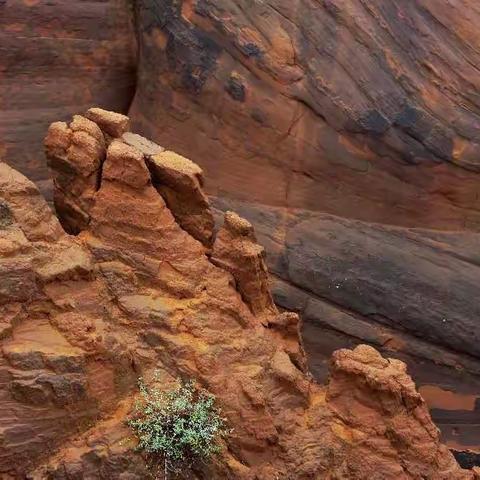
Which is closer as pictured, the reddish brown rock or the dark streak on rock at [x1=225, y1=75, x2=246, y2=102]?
the reddish brown rock

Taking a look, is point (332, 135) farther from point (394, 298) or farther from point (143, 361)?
point (143, 361)

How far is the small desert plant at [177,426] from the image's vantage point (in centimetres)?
648

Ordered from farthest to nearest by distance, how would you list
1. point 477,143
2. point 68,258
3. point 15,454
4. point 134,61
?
point 134,61 < point 477,143 < point 68,258 < point 15,454

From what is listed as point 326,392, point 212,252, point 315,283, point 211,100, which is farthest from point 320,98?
point 326,392

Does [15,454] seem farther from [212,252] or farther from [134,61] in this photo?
[134,61]

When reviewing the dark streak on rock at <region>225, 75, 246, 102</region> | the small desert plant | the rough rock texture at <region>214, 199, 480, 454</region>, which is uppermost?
the dark streak on rock at <region>225, 75, 246, 102</region>

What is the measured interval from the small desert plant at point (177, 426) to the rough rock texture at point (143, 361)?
0.37 ft

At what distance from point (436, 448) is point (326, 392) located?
41.9 inches

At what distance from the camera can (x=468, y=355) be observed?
1068 cm

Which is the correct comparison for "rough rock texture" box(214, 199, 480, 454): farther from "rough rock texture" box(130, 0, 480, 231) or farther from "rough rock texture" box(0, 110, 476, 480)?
"rough rock texture" box(0, 110, 476, 480)

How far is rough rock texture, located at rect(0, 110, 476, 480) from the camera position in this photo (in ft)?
20.8

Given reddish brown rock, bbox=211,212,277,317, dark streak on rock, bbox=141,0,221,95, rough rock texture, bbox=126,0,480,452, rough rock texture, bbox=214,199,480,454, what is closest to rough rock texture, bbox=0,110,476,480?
reddish brown rock, bbox=211,212,277,317

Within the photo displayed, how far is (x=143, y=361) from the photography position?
6852mm

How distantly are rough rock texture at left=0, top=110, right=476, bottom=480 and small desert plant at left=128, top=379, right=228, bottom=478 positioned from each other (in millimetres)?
112
